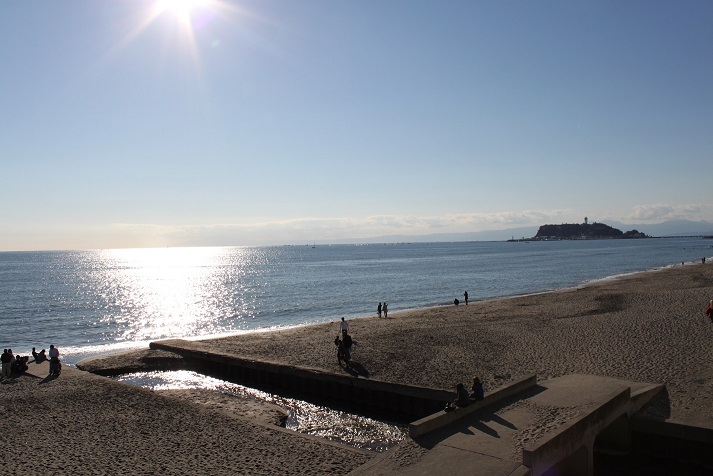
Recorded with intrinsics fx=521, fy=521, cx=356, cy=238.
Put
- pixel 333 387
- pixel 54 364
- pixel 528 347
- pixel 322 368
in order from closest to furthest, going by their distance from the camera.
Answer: pixel 333 387 < pixel 54 364 < pixel 322 368 < pixel 528 347

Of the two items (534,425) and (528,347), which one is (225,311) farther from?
(534,425)

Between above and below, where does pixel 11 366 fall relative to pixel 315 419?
above

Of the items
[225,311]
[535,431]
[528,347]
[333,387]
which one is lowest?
[225,311]

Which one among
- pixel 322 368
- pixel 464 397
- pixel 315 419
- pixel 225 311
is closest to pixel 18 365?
pixel 322 368

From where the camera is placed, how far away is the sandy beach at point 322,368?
12312 mm

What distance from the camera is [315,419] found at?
1725 centimetres

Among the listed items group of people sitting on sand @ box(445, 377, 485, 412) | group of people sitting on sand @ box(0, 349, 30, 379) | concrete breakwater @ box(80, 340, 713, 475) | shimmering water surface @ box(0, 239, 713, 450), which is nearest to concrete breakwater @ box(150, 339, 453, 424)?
concrete breakwater @ box(80, 340, 713, 475)

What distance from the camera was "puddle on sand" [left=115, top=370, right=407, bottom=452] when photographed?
50.2ft

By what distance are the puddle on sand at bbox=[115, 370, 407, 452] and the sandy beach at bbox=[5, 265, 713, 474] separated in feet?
3.91

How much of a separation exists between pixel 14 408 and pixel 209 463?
8.49m

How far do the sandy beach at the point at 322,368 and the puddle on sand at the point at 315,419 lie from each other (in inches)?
46.9

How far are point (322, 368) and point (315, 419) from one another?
3.45m

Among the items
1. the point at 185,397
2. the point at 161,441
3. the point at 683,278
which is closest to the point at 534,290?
the point at 683,278

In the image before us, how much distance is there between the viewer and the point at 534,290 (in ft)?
198
